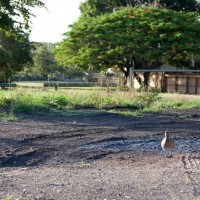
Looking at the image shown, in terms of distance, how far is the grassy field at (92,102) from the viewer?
2051 centimetres

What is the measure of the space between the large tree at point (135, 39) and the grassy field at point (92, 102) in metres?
16.6

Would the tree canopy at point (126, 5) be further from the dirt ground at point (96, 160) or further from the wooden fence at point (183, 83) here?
the dirt ground at point (96, 160)

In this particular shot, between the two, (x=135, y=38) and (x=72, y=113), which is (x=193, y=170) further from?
(x=135, y=38)

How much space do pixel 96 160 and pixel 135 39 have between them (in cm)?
3324

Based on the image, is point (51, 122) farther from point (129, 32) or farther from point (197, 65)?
point (197, 65)

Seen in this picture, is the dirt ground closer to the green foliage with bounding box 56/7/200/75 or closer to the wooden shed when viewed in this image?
the wooden shed

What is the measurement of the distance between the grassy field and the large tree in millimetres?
16640

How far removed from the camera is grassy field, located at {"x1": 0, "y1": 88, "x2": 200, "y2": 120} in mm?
20511

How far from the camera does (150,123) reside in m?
16.7

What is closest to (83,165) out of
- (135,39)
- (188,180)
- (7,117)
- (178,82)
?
(188,180)

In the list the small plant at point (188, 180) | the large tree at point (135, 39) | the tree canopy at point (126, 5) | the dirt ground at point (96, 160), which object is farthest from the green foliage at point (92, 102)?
the tree canopy at point (126, 5)

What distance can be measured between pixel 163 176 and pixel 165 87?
1414 inches

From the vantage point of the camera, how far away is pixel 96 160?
31.2 feet

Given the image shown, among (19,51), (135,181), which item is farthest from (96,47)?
(135,181)
